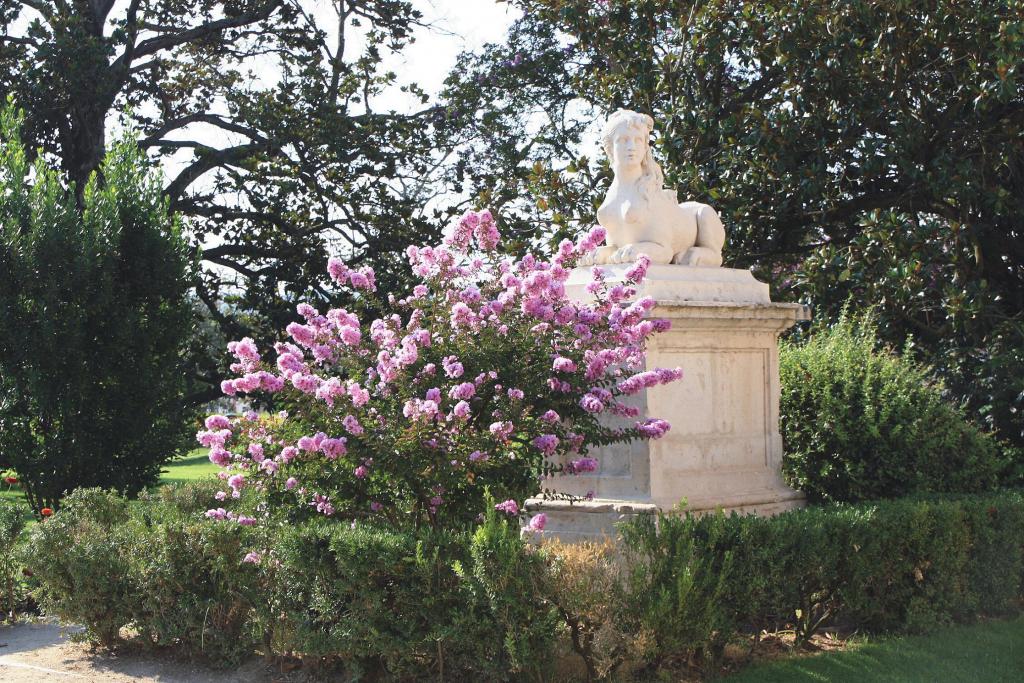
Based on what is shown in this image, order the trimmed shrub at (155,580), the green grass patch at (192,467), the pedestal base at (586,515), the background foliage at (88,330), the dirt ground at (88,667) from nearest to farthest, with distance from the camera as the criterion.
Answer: the dirt ground at (88,667), the trimmed shrub at (155,580), the pedestal base at (586,515), the background foliage at (88,330), the green grass patch at (192,467)

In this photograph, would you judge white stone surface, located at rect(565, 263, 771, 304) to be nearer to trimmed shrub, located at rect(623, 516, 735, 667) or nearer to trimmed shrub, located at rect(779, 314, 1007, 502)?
trimmed shrub, located at rect(779, 314, 1007, 502)

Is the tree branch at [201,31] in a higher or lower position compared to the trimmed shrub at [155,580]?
higher

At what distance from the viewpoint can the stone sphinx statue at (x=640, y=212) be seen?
7.89 m

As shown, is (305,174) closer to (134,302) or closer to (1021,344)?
(134,302)

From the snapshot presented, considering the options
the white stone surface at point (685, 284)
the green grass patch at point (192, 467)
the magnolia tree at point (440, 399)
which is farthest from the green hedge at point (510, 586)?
the green grass patch at point (192, 467)

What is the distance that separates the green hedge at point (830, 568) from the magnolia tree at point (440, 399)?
868mm

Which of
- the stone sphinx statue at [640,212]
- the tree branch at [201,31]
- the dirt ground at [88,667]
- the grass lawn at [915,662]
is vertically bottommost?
the dirt ground at [88,667]

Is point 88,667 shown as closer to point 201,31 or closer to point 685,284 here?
point 685,284

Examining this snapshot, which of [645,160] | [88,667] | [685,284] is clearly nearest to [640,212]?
[645,160]

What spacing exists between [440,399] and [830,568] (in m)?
2.40

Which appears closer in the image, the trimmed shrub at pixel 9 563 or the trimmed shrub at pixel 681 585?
the trimmed shrub at pixel 681 585

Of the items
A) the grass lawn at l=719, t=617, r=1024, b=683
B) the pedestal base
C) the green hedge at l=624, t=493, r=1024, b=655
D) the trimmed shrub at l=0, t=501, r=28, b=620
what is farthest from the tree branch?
the grass lawn at l=719, t=617, r=1024, b=683

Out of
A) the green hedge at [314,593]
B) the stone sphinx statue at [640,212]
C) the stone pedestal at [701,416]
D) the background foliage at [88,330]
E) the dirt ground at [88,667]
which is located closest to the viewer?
the green hedge at [314,593]

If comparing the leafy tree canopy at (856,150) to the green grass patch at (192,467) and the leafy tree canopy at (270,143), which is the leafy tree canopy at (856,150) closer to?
the leafy tree canopy at (270,143)
